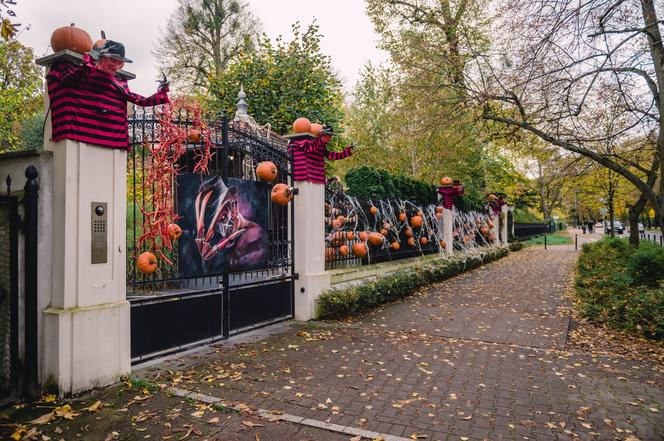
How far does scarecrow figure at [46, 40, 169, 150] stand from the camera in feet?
14.0

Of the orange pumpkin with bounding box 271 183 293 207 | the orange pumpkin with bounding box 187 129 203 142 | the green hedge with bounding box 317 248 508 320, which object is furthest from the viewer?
the green hedge with bounding box 317 248 508 320

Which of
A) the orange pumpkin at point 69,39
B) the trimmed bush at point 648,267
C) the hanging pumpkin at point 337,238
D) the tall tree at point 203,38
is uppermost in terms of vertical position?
the tall tree at point 203,38

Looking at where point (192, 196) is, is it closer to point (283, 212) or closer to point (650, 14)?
point (283, 212)

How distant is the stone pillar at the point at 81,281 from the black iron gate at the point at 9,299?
0.24 meters

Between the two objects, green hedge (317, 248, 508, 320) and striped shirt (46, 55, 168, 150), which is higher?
striped shirt (46, 55, 168, 150)

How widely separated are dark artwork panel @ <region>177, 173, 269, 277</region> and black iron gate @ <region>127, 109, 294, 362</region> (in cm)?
14

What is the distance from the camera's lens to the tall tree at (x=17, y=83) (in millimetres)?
11672

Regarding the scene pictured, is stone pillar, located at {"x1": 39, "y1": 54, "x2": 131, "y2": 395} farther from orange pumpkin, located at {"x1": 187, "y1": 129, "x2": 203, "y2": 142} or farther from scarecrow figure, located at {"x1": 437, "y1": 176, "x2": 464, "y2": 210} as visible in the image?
scarecrow figure, located at {"x1": 437, "y1": 176, "x2": 464, "y2": 210}

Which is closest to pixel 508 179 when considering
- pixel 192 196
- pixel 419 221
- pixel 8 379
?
pixel 419 221

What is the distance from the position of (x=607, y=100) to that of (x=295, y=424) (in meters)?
9.56

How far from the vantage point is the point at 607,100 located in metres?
9.49

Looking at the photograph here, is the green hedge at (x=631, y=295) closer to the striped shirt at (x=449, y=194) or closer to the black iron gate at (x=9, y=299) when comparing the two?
the striped shirt at (x=449, y=194)

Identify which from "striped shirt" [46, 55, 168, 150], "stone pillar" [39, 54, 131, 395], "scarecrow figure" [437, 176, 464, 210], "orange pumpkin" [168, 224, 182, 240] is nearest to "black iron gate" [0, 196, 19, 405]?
"stone pillar" [39, 54, 131, 395]

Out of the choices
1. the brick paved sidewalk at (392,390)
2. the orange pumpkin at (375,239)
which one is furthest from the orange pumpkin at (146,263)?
the orange pumpkin at (375,239)
